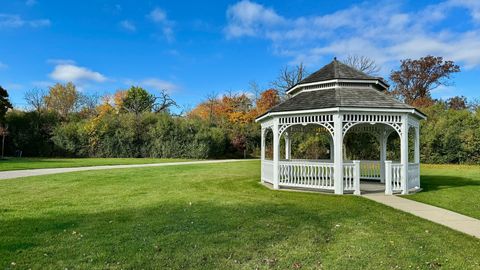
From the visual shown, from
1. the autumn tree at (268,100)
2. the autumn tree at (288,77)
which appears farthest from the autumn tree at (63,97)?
the autumn tree at (288,77)

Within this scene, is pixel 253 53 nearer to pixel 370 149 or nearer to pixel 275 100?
pixel 370 149

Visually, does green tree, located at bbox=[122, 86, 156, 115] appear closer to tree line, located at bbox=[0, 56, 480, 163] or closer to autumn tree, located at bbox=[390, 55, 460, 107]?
tree line, located at bbox=[0, 56, 480, 163]

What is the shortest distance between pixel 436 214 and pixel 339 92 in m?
5.36

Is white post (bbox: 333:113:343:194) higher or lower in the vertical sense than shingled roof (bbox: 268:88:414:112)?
lower

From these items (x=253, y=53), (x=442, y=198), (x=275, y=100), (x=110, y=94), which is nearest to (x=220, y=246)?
(x=442, y=198)

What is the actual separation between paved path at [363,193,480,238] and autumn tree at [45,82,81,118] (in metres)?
45.6

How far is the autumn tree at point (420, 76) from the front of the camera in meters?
41.4

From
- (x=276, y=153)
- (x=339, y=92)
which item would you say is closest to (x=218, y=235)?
(x=276, y=153)

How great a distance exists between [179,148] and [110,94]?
26.4 metres

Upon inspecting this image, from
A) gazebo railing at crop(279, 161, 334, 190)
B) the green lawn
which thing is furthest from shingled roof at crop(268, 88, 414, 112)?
the green lawn

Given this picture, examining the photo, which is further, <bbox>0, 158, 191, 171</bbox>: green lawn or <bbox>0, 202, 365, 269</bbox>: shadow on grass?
<bbox>0, 158, 191, 171</bbox>: green lawn

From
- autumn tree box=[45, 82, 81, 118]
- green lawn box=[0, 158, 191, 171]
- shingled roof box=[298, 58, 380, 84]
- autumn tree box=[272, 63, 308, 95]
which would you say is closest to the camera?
shingled roof box=[298, 58, 380, 84]

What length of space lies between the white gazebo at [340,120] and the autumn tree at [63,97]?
41.7m

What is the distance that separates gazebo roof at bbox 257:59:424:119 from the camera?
1116 centimetres
